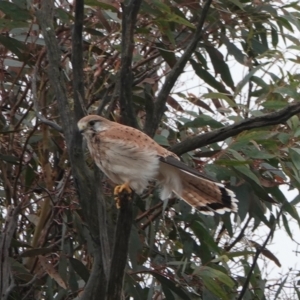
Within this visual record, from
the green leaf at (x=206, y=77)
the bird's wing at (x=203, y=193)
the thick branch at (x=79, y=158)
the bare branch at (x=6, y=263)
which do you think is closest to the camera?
the thick branch at (x=79, y=158)

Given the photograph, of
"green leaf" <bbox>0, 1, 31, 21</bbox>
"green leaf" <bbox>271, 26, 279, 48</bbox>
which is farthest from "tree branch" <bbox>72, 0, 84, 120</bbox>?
"green leaf" <bbox>271, 26, 279, 48</bbox>

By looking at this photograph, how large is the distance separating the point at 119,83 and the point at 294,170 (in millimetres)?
765

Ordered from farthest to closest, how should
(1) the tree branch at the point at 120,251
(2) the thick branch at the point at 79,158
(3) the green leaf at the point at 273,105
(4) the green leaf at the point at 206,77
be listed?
(4) the green leaf at the point at 206,77, (3) the green leaf at the point at 273,105, (2) the thick branch at the point at 79,158, (1) the tree branch at the point at 120,251

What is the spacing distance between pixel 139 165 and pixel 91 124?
0.50 ft

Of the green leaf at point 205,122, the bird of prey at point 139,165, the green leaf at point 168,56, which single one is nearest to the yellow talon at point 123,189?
the bird of prey at point 139,165

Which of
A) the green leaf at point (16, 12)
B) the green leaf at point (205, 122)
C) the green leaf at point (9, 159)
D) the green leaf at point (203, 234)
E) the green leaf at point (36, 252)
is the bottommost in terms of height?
the green leaf at point (36, 252)

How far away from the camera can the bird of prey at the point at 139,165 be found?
1998mm

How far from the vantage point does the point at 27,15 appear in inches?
95.0

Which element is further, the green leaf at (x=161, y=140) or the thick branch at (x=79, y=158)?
the green leaf at (x=161, y=140)

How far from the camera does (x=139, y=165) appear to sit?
2.03m

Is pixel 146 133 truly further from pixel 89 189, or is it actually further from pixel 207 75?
pixel 207 75

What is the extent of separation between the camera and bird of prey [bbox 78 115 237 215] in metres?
2.00

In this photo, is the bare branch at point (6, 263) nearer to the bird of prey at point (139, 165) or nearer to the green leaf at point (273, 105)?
the bird of prey at point (139, 165)

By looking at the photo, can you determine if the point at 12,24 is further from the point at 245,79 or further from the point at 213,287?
the point at 213,287
